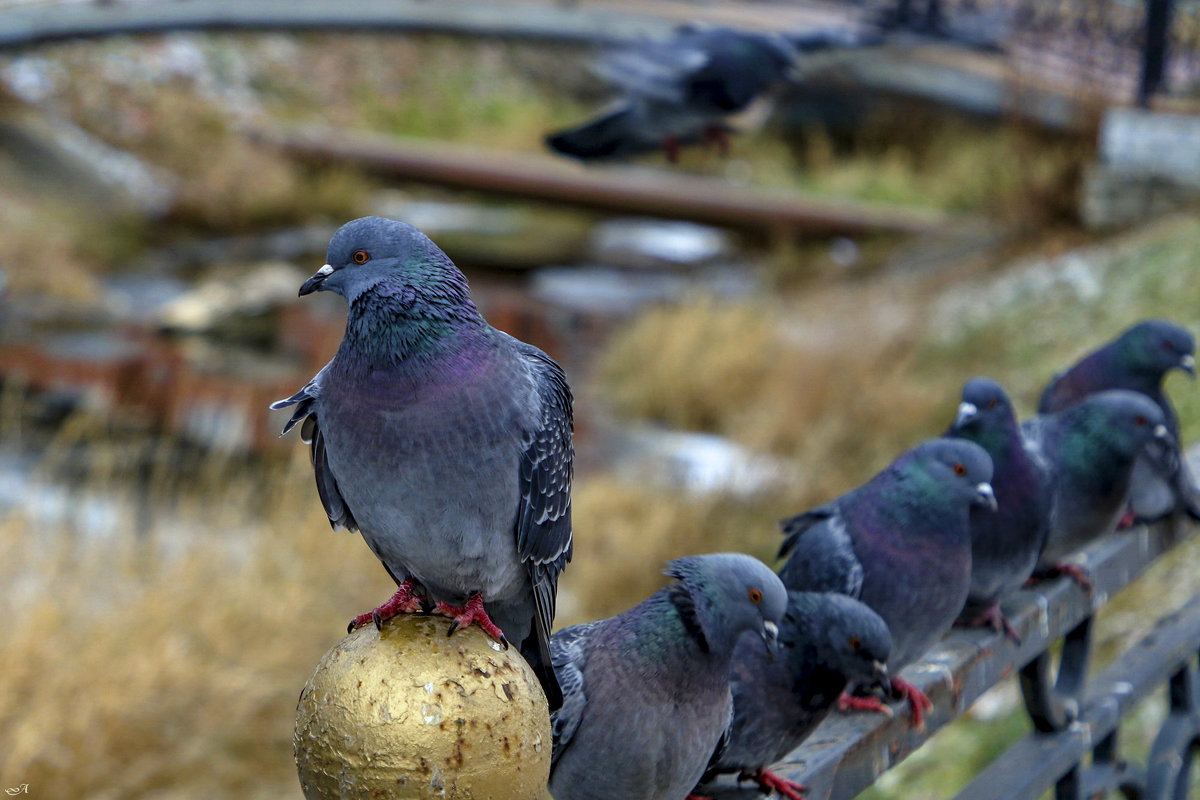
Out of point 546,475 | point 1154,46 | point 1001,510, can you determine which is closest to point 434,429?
point 546,475

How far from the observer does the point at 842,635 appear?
1979 millimetres

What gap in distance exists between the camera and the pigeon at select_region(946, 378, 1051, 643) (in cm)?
243

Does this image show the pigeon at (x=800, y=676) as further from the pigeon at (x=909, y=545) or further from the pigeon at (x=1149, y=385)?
the pigeon at (x=1149, y=385)

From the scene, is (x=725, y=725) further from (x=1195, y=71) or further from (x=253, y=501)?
(x=1195, y=71)

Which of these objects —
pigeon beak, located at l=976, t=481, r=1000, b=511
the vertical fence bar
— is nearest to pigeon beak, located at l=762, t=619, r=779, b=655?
pigeon beak, located at l=976, t=481, r=1000, b=511

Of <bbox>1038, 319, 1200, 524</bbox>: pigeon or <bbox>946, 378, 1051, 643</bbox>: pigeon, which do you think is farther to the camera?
<bbox>1038, 319, 1200, 524</bbox>: pigeon

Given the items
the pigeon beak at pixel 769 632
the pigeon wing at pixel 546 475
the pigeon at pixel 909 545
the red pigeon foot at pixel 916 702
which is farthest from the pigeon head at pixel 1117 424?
the pigeon wing at pixel 546 475

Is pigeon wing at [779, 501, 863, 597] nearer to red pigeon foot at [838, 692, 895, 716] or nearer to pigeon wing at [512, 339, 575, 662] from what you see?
red pigeon foot at [838, 692, 895, 716]

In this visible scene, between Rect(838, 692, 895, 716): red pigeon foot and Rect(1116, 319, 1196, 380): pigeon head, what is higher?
Rect(1116, 319, 1196, 380): pigeon head

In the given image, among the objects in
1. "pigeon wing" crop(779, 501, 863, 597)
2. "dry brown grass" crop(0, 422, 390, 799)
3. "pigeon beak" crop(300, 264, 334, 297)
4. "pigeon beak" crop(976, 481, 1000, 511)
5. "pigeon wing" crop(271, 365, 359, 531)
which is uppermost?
"pigeon beak" crop(300, 264, 334, 297)

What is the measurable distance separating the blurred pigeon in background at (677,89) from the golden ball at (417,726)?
2.84 ft

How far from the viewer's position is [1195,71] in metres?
8.81

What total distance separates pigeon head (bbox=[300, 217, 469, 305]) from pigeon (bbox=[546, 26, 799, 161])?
1.43 ft

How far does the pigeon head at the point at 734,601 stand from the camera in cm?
166
